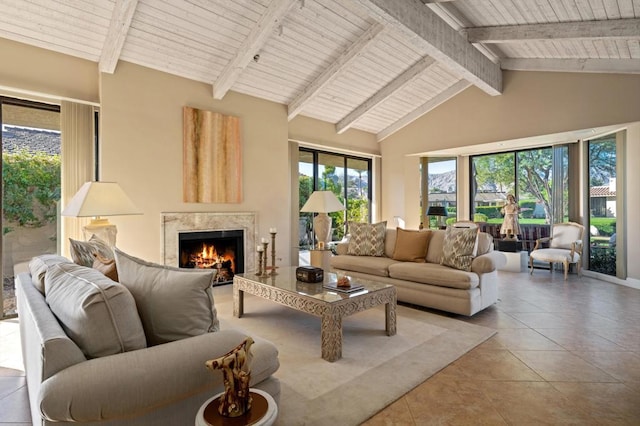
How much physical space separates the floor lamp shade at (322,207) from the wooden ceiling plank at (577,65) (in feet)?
12.8

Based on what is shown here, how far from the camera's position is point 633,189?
525cm

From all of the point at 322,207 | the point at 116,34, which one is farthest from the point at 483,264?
the point at 116,34

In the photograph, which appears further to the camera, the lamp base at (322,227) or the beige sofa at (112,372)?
the lamp base at (322,227)

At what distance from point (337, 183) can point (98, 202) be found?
16.3 feet

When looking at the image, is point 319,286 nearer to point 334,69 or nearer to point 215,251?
point 215,251

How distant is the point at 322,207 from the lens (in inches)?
193

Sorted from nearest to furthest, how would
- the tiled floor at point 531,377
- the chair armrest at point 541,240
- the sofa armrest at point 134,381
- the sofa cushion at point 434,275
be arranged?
the sofa armrest at point 134,381, the tiled floor at point 531,377, the sofa cushion at point 434,275, the chair armrest at point 541,240

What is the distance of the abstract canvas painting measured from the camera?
16.3 feet

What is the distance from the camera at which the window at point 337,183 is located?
22.1 ft

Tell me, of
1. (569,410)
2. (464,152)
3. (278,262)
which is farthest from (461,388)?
(464,152)

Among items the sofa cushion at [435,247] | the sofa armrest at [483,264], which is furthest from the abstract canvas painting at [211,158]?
the sofa armrest at [483,264]

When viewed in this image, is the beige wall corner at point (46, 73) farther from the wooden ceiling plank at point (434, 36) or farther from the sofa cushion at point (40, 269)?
the wooden ceiling plank at point (434, 36)

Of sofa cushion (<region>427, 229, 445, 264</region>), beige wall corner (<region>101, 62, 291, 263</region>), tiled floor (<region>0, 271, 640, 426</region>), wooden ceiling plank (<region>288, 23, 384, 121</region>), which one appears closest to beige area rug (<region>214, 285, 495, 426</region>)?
tiled floor (<region>0, 271, 640, 426</region>)

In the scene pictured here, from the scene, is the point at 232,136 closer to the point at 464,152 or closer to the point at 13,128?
the point at 13,128
